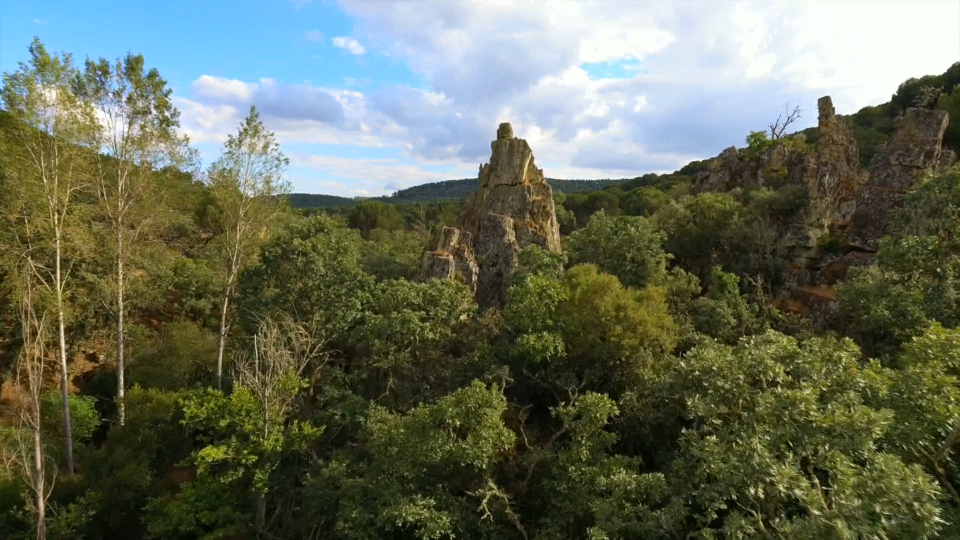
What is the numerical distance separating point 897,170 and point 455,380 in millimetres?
24818

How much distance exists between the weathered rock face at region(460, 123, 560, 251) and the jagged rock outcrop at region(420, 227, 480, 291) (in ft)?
16.2

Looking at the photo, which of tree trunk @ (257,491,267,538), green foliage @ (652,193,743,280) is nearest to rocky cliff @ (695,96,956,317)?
green foliage @ (652,193,743,280)

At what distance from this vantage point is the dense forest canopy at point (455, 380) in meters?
9.66

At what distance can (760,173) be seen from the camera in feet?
112

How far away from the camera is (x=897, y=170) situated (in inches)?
1021

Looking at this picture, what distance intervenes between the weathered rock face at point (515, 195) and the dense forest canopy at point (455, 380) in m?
3.75

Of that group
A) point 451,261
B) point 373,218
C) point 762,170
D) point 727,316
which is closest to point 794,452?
point 727,316

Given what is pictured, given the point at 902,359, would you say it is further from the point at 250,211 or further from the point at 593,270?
the point at 250,211

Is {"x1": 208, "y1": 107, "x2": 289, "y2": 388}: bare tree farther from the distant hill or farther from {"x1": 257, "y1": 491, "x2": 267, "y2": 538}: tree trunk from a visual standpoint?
the distant hill

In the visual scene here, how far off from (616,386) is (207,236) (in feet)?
145

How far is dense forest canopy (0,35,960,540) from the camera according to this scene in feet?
31.7

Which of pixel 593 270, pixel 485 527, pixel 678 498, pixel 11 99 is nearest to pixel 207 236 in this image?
pixel 11 99

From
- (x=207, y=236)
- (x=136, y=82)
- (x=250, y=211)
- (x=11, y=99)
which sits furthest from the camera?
(x=207, y=236)

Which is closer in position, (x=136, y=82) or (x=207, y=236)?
(x=136, y=82)
